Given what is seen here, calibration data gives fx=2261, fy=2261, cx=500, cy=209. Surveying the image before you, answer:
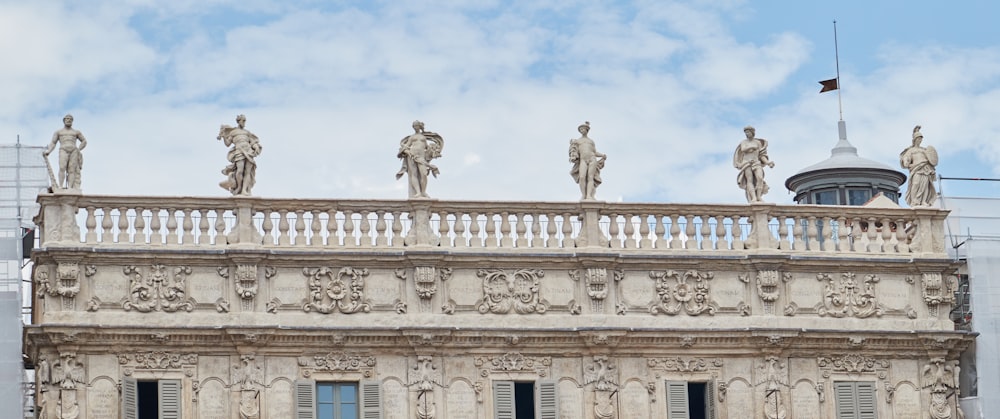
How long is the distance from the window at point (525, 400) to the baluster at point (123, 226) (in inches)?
272

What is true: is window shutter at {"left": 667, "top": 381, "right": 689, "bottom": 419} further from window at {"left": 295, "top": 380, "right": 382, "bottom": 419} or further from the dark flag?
the dark flag

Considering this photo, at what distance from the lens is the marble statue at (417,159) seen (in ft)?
132

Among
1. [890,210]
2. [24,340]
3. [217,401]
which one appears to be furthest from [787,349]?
[24,340]

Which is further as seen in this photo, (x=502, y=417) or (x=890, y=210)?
(x=890, y=210)

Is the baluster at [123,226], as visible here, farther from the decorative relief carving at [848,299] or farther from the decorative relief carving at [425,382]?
the decorative relief carving at [848,299]

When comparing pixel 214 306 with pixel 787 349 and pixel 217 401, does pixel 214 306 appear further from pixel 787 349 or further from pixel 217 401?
pixel 787 349

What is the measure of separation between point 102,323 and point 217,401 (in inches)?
93.0

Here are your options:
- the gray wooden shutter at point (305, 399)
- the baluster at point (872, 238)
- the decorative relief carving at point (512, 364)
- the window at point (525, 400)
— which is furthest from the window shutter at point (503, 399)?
the baluster at point (872, 238)

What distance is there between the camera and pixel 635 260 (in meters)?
40.5

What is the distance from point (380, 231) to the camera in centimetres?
4003

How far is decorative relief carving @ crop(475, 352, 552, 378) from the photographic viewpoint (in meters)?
39.6

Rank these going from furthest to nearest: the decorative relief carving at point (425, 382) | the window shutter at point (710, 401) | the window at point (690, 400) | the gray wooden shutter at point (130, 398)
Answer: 1. the window shutter at point (710, 401)
2. the window at point (690, 400)
3. the decorative relief carving at point (425, 382)
4. the gray wooden shutter at point (130, 398)

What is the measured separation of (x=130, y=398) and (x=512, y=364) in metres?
6.66

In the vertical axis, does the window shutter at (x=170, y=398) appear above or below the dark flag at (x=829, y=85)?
below
